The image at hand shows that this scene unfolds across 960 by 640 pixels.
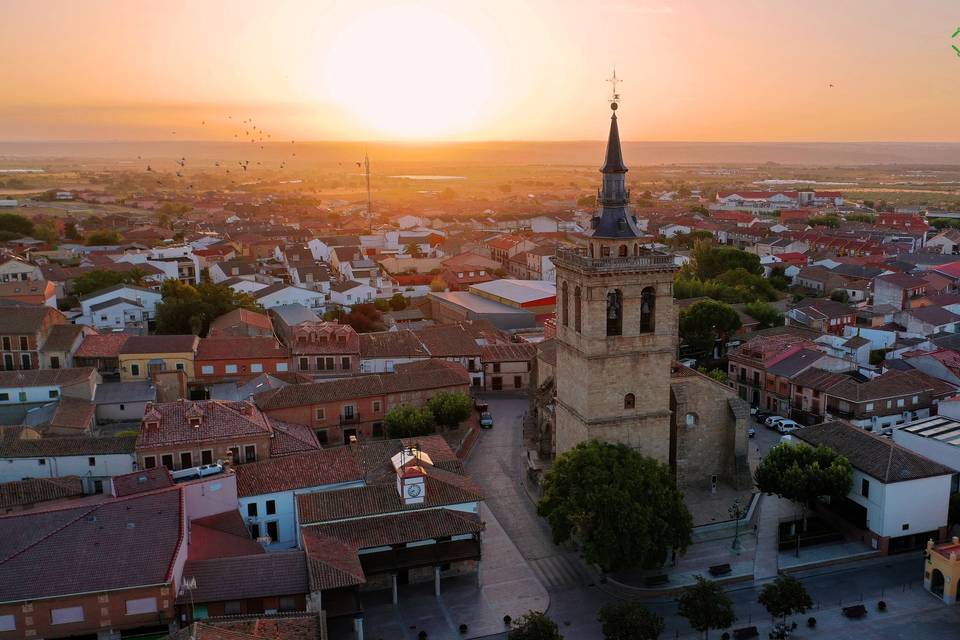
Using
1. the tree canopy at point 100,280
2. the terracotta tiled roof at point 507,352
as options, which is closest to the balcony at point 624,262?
the terracotta tiled roof at point 507,352

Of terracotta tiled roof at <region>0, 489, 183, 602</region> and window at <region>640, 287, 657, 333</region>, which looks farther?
window at <region>640, 287, 657, 333</region>

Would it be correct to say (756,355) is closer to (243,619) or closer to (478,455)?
(478,455)

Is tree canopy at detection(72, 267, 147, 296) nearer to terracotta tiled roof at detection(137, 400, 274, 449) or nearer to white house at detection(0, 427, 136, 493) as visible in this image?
white house at detection(0, 427, 136, 493)

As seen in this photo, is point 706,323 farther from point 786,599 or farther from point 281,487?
point 281,487

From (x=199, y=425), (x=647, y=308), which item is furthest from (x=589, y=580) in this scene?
(x=199, y=425)

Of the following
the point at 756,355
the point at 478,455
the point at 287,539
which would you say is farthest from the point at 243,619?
the point at 756,355

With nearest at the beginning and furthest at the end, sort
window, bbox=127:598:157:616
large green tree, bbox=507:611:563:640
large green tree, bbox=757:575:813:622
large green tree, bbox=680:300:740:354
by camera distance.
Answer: large green tree, bbox=507:611:563:640
window, bbox=127:598:157:616
large green tree, bbox=757:575:813:622
large green tree, bbox=680:300:740:354

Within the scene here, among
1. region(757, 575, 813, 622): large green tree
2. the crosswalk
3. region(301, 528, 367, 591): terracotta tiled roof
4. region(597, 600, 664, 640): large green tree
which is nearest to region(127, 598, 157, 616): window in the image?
region(301, 528, 367, 591): terracotta tiled roof
